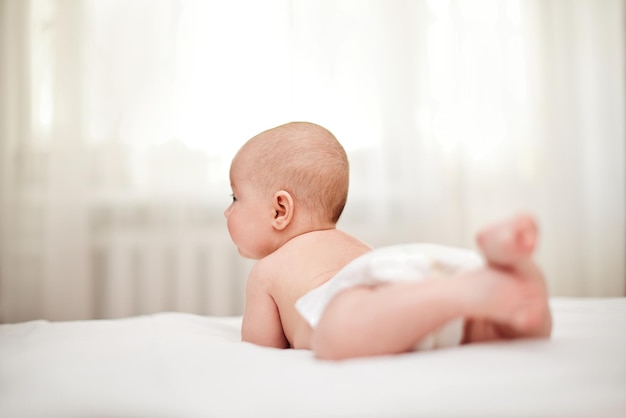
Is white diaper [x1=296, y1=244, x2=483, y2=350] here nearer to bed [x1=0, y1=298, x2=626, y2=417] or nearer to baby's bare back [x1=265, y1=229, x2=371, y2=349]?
bed [x1=0, y1=298, x2=626, y2=417]

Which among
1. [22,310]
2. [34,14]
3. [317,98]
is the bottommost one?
[22,310]

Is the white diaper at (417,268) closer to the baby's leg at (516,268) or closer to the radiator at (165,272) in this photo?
the baby's leg at (516,268)

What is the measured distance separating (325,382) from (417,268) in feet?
0.65

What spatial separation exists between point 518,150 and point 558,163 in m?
0.18

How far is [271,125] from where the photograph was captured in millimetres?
2344

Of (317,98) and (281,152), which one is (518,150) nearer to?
(317,98)

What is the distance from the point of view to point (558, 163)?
2.54 metres

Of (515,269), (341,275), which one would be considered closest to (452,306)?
(515,269)

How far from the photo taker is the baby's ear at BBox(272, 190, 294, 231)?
1158 mm

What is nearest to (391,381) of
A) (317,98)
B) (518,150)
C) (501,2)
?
(317,98)

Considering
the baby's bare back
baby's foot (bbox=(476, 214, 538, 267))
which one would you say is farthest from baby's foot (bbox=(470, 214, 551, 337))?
the baby's bare back

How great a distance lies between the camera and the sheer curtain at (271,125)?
7.31 feet

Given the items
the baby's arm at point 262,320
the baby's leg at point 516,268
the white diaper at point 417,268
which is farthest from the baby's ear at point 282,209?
the baby's leg at point 516,268

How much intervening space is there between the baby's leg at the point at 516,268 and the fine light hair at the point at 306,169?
0.55 meters
